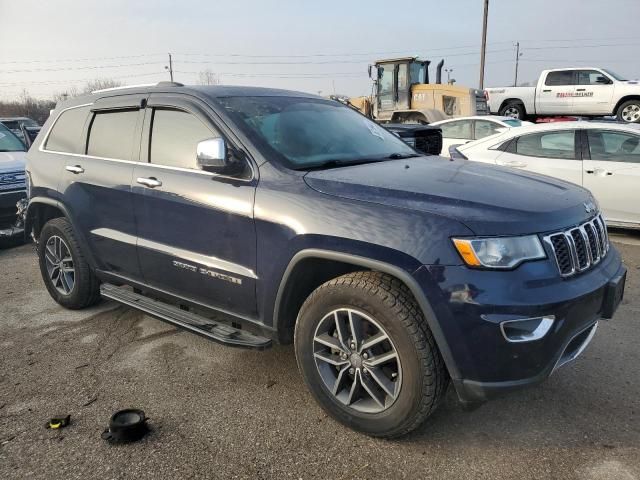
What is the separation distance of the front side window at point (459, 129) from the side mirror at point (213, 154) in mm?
9075

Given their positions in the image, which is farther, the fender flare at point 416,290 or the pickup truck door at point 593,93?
the pickup truck door at point 593,93

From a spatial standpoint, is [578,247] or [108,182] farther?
[108,182]

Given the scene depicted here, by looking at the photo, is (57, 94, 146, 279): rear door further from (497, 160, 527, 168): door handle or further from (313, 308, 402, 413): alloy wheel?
(497, 160, 527, 168): door handle

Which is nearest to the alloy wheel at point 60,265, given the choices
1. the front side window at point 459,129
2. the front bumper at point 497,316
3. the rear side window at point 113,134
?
the rear side window at point 113,134

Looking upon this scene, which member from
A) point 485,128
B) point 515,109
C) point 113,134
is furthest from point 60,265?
point 515,109

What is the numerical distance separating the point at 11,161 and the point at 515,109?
15.8m

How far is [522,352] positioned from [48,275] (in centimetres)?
408

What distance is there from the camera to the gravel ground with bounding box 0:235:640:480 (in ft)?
8.32

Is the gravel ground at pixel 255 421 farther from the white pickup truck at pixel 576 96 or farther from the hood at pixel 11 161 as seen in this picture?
the white pickup truck at pixel 576 96

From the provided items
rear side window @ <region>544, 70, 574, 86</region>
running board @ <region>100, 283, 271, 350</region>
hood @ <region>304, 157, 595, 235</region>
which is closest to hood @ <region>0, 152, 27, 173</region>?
running board @ <region>100, 283, 271, 350</region>

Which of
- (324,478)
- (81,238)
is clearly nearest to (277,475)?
(324,478)

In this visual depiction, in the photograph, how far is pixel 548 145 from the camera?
23.8ft

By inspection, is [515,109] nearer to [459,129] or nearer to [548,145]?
[459,129]

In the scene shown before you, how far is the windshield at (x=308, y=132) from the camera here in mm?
3193
